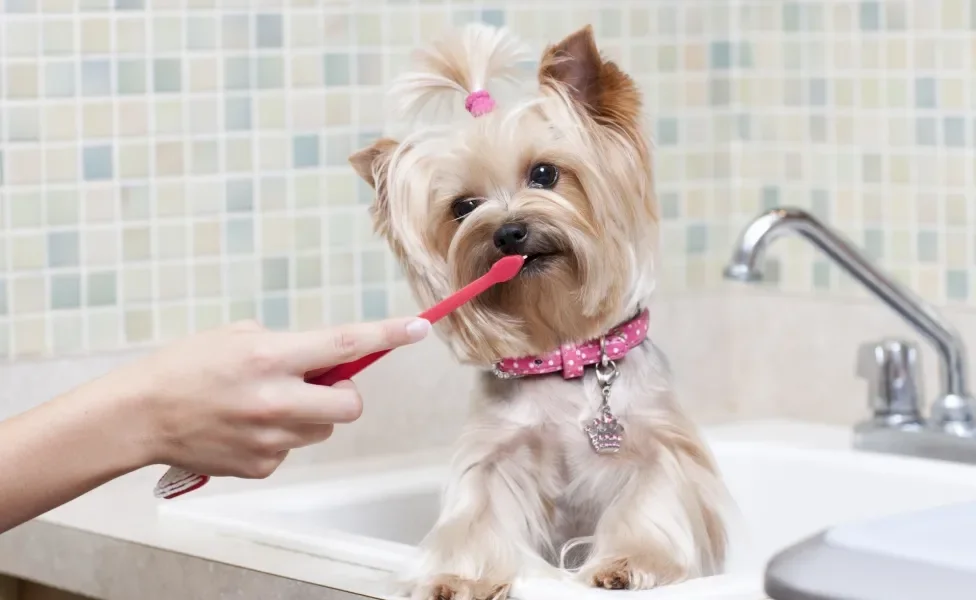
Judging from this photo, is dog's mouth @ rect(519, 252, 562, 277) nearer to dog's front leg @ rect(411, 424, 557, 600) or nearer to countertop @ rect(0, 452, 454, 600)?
dog's front leg @ rect(411, 424, 557, 600)

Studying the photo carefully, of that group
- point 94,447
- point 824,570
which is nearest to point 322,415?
point 94,447

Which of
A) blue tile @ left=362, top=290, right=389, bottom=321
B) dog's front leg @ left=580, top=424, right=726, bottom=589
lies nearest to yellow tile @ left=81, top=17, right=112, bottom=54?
blue tile @ left=362, top=290, right=389, bottom=321

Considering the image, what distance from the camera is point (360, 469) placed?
174cm

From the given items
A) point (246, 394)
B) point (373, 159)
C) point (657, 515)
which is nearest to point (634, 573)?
point (657, 515)

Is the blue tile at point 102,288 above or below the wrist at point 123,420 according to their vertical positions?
above

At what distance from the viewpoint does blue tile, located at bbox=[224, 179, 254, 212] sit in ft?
5.67

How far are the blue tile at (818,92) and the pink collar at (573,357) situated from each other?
0.76m

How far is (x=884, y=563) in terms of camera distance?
622 mm

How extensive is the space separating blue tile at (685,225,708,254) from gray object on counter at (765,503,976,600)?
1406mm

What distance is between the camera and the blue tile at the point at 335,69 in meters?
1.78

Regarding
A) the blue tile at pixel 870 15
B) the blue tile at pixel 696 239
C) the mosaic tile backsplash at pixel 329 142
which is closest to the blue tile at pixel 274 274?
the mosaic tile backsplash at pixel 329 142

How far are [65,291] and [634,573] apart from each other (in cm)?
76

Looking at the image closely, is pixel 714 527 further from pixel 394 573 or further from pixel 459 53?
pixel 459 53

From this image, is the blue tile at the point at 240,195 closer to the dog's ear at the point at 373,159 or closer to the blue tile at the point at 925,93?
the dog's ear at the point at 373,159
